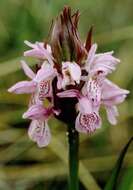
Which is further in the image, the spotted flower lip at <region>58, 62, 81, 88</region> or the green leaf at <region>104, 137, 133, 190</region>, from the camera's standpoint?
the green leaf at <region>104, 137, 133, 190</region>

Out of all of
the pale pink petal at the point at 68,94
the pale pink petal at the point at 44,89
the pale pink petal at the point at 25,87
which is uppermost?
the pale pink petal at the point at 25,87

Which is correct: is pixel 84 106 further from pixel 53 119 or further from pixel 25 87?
pixel 53 119

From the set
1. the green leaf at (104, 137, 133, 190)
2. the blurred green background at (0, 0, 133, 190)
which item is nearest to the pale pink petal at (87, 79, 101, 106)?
the green leaf at (104, 137, 133, 190)

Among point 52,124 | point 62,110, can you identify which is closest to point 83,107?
point 62,110

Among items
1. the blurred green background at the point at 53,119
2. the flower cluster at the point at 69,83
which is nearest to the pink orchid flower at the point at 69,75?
the flower cluster at the point at 69,83

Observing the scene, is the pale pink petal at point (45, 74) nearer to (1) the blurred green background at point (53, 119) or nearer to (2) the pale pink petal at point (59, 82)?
(2) the pale pink petal at point (59, 82)

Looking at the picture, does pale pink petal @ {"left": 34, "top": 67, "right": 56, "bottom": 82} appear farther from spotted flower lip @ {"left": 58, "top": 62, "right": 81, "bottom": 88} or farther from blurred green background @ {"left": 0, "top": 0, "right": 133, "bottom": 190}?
blurred green background @ {"left": 0, "top": 0, "right": 133, "bottom": 190}

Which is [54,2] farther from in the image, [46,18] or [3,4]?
[3,4]

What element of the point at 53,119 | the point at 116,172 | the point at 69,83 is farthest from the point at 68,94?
the point at 53,119
